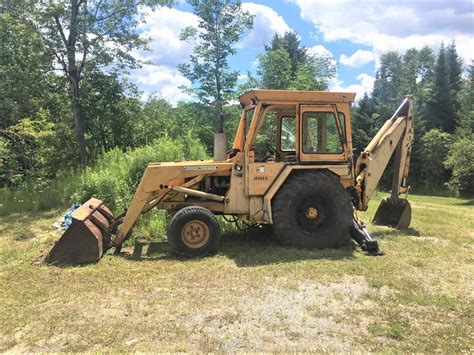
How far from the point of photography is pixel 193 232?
721 centimetres

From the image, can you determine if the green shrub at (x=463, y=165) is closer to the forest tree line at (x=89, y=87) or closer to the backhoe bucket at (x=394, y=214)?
the forest tree line at (x=89, y=87)

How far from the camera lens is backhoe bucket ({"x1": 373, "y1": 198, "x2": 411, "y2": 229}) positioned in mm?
9492

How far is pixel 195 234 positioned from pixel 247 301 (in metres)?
2.30

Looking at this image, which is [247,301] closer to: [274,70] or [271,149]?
[271,149]

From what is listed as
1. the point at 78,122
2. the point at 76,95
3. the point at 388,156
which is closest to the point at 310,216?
the point at 388,156

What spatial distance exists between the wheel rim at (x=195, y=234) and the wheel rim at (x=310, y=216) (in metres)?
1.65

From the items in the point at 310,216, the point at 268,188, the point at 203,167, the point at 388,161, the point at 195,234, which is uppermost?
the point at 388,161

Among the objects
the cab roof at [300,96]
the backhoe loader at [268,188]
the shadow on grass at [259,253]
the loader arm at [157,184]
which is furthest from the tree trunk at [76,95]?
the cab roof at [300,96]

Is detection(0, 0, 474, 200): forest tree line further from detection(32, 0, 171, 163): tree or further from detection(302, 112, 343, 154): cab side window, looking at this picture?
detection(302, 112, 343, 154): cab side window

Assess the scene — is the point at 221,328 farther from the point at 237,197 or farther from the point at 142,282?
the point at 237,197

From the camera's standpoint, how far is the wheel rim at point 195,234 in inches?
Result: 282

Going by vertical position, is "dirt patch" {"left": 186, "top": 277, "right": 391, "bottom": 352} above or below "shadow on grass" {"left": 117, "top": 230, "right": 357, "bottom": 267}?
below

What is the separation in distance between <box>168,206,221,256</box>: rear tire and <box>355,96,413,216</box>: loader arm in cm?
306

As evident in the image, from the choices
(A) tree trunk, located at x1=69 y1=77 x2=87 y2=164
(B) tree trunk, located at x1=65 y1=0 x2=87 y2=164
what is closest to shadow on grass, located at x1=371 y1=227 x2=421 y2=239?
(B) tree trunk, located at x1=65 y1=0 x2=87 y2=164
